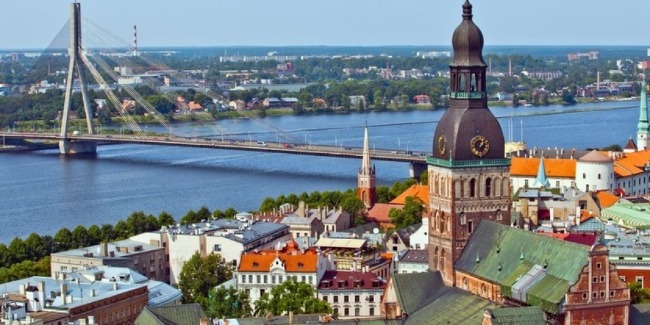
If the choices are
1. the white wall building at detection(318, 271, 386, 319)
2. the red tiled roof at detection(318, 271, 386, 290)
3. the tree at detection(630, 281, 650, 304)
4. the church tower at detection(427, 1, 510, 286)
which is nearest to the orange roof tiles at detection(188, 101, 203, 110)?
the red tiled roof at detection(318, 271, 386, 290)

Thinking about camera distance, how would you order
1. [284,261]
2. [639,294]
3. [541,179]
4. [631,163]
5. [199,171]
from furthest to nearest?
[199,171]
[631,163]
[541,179]
[284,261]
[639,294]

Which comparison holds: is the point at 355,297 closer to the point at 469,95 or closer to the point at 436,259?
the point at 436,259

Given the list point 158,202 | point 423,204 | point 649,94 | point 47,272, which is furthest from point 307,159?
point 649,94

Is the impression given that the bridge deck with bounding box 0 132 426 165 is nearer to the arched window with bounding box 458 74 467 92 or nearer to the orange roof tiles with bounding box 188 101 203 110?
the orange roof tiles with bounding box 188 101 203 110

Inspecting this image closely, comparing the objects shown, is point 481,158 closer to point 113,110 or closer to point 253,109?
point 113,110

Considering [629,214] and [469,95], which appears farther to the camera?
[629,214]

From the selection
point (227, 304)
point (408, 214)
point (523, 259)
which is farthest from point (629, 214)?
point (523, 259)
